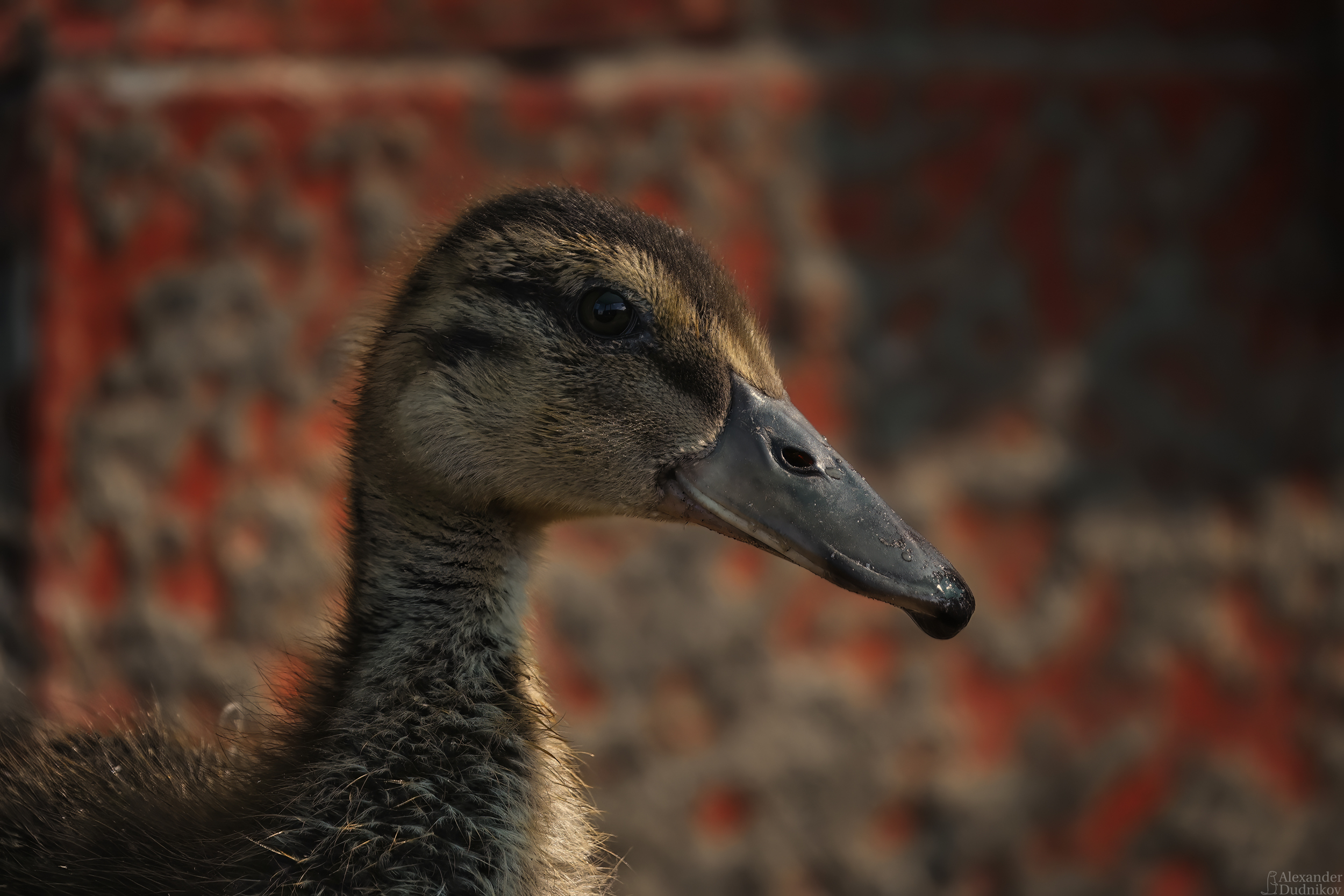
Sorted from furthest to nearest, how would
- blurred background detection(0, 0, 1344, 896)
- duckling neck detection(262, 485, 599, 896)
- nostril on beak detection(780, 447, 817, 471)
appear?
blurred background detection(0, 0, 1344, 896) < nostril on beak detection(780, 447, 817, 471) < duckling neck detection(262, 485, 599, 896)

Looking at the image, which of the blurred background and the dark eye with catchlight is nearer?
the dark eye with catchlight

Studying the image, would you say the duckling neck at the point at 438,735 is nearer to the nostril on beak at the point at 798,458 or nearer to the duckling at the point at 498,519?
the duckling at the point at 498,519

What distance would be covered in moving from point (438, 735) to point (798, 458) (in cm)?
58

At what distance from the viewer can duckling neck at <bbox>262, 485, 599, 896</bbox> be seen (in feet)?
4.65

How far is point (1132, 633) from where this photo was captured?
2.93m

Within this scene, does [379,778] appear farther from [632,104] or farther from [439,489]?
[632,104]

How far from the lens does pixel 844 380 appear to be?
2.93m

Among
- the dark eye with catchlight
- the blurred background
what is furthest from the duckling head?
the blurred background

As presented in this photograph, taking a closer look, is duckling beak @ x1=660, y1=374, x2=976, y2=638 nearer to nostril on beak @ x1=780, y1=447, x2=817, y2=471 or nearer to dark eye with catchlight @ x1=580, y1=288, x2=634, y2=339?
nostril on beak @ x1=780, y1=447, x2=817, y2=471

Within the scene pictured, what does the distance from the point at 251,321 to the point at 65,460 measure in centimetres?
53

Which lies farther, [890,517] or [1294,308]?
[1294,308]

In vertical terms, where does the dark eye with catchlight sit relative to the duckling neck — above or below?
above

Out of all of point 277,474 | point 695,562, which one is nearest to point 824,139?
point 695,562

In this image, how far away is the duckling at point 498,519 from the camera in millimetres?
1461
